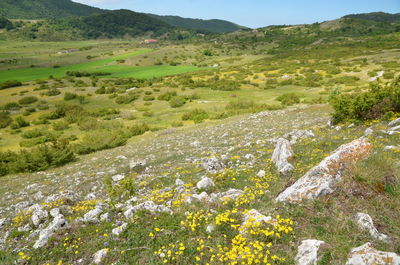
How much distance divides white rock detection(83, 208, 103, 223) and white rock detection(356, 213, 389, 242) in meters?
7.01

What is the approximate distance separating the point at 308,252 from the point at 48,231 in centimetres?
670

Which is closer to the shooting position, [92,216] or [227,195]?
[92,216]

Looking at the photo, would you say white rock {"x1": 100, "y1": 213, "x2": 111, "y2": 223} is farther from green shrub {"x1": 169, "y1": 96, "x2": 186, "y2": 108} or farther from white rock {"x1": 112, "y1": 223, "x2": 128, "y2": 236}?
green shrub {"x1": 169, "y1": 96, "x2": 186, "y2": 108}

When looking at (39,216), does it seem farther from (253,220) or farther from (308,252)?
(308,252)

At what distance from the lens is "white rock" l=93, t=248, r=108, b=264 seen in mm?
5681

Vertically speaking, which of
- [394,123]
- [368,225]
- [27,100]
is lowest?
[27,100]

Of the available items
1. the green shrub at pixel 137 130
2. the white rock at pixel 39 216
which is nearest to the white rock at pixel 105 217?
the white rock at pixel 39 216

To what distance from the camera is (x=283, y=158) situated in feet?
32.3

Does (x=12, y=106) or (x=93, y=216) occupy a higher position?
(x=93, y=216)

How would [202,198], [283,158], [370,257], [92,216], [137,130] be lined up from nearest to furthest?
[370,257] → [92,216] → [202,198] → [283,158] → [137,130]

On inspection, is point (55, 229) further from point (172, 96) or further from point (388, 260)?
point (172, 96)

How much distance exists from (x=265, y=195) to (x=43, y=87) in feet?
250

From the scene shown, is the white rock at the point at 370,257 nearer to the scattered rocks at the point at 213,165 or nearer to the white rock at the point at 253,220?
the white rock at the point at 253,220

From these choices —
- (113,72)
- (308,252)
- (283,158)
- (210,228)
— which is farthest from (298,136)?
(113,72)
